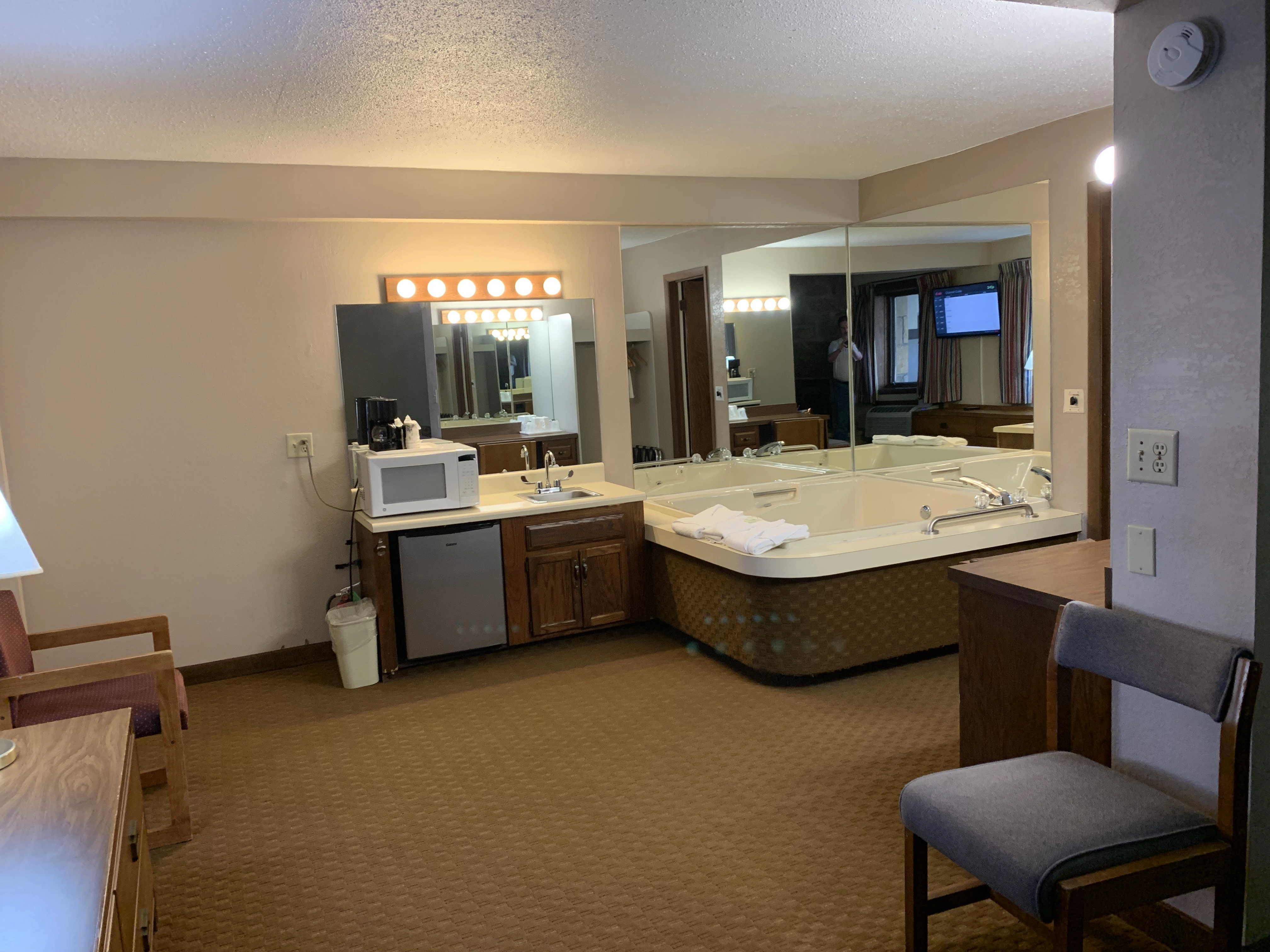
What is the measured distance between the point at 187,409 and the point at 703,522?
235 cm

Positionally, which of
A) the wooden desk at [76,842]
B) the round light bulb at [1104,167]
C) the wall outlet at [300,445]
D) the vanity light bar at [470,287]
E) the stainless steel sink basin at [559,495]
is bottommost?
the wooden desk at [76,842]

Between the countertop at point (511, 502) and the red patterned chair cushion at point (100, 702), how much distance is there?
1.28m

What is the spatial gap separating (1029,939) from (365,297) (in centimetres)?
371

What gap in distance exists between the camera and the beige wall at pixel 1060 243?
401 cm

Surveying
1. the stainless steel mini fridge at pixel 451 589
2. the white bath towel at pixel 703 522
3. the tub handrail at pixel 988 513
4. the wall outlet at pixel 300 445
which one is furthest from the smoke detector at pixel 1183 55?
the wall outlet at pixel 300 445

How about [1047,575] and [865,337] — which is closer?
[1047,575]

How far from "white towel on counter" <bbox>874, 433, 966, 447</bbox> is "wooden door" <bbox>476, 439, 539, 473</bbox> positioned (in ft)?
6.45

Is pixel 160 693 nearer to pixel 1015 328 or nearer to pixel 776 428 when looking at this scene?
pixel 776 428

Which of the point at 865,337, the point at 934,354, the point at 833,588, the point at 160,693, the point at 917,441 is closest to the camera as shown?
the point at 160,693

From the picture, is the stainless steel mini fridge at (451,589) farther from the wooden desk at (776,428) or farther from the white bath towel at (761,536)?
the wooden desk at (776,428)

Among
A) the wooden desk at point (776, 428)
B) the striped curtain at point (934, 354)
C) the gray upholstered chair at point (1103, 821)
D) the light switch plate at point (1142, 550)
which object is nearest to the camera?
the gray upholstered chair at point (1103, 821)

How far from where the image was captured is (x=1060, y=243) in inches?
163

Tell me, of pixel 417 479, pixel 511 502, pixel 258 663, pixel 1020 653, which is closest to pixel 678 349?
pixel 511 502

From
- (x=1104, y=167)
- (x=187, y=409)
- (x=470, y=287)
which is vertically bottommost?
(x=187, y=409)
